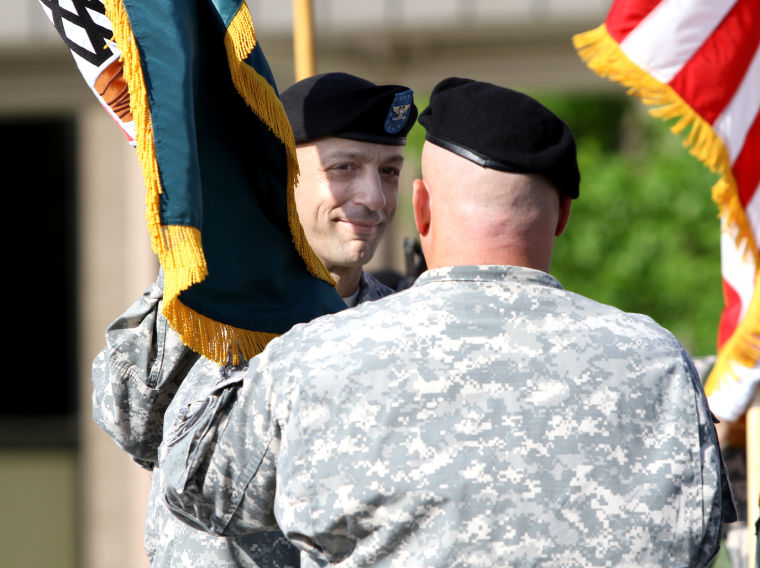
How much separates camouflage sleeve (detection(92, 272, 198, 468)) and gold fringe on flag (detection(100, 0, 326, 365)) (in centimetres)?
17

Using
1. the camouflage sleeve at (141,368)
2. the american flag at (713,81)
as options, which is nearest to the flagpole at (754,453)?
the american flag at (713,81)

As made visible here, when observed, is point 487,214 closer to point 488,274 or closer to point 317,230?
point 488,274

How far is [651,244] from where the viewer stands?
8.21 metres

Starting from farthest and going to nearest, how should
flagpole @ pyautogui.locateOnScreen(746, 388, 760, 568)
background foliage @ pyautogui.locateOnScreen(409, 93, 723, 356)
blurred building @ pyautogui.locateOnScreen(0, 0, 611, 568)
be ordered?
background foliage @ pyautogui.locateOnScreen(409, 93, 723, 356), blurred building @ pyautogui.locateOnScreen(0, 0, 611, 568), flagpole @ pyautogui.locateOnScreen(746, 388, 760, 568)

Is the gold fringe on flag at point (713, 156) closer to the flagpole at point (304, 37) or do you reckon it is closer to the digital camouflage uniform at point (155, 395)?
the flagpole at point (304, 37)

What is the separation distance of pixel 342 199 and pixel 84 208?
3.60 meters

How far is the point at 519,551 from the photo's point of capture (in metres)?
1.58

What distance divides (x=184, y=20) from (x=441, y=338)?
690mm

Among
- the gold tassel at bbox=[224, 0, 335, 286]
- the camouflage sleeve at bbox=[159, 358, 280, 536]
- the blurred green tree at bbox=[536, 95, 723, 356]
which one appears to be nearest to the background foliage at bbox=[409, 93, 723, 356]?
the blurred green tree at bbox=[536, 95, 723, 356]

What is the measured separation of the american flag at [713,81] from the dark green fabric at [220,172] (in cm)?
125

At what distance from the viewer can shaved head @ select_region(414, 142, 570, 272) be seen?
1657 mm

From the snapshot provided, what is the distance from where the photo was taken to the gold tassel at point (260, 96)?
78.4 inches

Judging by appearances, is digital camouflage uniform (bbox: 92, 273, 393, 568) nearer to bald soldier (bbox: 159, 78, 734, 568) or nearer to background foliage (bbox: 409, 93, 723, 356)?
bald soldier (bbox: 159, 78, 734, 568)

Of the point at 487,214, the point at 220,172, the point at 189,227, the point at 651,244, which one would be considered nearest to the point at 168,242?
the point at 189,227
